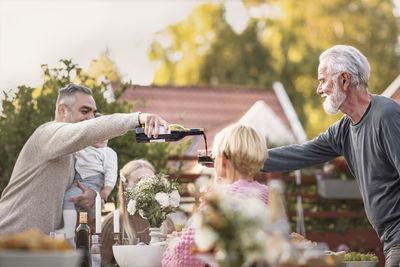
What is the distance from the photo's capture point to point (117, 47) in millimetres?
17172

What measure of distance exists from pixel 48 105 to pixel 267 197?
359 cm

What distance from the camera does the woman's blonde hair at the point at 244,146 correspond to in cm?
257

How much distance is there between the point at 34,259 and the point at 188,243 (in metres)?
1.12

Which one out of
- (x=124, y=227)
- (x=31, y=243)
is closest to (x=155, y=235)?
(x=124, y=227)

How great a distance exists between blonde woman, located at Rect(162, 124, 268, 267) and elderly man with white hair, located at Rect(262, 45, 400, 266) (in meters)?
0.98

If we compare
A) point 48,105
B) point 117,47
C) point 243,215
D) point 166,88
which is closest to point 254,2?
point 117,47

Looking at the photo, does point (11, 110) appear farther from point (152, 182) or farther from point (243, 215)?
point (243, 215)

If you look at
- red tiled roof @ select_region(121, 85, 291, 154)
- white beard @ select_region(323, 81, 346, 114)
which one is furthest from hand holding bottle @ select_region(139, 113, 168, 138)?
red tiled roof @ select_region(121, 85, 291, 154)

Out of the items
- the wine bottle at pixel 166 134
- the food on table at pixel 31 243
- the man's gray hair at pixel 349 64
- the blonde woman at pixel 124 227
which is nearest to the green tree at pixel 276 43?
the blonde woman at pixel 124 227

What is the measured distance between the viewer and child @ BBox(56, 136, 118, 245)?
3.67 m

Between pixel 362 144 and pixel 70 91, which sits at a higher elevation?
pixel 70 91

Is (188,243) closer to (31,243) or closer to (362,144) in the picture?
(31,243)

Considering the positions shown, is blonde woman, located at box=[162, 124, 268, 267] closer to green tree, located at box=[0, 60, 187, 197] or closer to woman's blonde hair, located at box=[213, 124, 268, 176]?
woman's blonde hair, located at box=[213, 124, 268, 176]

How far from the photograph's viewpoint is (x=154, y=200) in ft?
11.6
